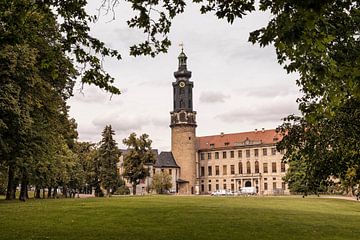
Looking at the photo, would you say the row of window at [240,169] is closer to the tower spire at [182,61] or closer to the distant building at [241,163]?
the distant building at [241,163]

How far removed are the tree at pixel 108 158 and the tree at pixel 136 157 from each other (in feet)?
17.7

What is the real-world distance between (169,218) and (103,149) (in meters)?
48.2

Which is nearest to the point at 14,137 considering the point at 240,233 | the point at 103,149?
the point at 240,233

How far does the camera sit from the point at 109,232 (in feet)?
52.1

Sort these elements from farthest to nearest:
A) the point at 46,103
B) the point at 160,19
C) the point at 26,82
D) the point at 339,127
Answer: the point at 46,103
the point at 26,82
the point at 339,127
the point at 160,19

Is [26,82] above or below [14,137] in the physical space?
above

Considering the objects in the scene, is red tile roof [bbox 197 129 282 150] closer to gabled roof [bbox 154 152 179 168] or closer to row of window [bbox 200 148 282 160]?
row of window [bbox 200 148 282 160]

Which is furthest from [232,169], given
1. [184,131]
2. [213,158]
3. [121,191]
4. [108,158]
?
[108,158]

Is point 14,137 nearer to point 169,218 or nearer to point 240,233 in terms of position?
point 169,218

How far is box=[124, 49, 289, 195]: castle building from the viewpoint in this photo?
105 m

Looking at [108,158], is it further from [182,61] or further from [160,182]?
[182,61]

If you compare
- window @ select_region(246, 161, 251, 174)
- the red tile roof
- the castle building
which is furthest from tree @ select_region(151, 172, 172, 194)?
the red tile roof

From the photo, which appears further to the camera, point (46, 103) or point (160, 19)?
point (46, 103)

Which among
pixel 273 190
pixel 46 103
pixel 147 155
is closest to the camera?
pixel 46 103
